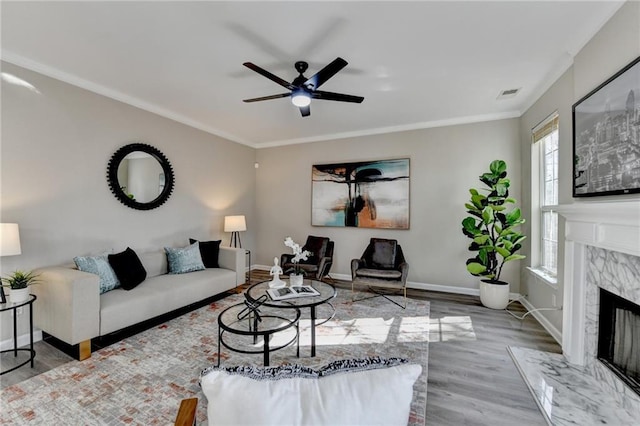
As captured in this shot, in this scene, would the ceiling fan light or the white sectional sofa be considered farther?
the ceiling fan light

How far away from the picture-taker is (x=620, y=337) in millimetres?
2039

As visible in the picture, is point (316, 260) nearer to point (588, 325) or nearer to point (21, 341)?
point (588, 325)

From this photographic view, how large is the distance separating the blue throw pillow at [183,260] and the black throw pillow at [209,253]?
180mm

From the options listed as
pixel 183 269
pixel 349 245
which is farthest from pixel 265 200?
pixel 183 269

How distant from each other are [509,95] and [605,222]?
2327 mm

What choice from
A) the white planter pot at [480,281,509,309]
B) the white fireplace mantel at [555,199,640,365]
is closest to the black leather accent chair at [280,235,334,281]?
the white planter pot at [480,281,509,309]

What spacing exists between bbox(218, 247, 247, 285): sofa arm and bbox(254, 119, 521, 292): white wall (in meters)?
1.64

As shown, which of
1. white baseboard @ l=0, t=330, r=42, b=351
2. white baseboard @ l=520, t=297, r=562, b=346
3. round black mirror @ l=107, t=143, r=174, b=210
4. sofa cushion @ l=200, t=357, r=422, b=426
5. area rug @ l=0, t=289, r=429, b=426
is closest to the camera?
sofa cushion @ l=200, t=357, r=422, b=426

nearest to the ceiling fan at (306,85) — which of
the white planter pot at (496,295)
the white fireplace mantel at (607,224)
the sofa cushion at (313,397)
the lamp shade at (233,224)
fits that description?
the white fireplace mantel at (607,224)

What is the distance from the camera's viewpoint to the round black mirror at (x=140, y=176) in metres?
3.59

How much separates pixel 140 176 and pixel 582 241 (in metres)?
5.11

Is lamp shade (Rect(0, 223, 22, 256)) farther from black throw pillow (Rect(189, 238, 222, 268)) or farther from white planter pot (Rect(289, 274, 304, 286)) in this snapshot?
white planter pot (Rect(289, 274, 304, 286))

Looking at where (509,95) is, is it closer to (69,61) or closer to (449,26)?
(449,26)

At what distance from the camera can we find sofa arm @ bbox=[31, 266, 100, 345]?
245 centimetres
